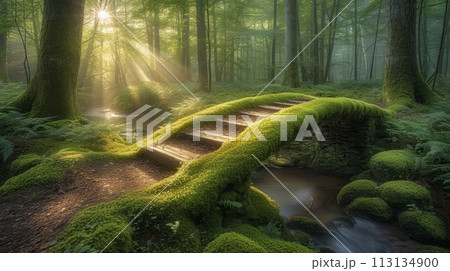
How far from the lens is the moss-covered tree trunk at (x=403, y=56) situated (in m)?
9.26

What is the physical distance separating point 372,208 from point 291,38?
10213 mm

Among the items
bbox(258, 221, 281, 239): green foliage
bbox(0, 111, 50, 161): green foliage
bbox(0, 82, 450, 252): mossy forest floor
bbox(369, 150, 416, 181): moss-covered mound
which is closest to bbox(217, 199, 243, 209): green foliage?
bbox(0, 82, 450, 252): mossy forest floor

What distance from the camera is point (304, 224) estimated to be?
5.73 meters

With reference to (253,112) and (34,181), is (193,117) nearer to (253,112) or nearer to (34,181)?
(253,112)

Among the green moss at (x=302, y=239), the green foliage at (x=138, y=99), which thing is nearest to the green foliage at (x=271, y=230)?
the green moss at (x=302, y=239)

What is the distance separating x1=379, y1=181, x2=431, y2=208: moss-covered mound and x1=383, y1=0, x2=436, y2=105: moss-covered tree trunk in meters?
4.38

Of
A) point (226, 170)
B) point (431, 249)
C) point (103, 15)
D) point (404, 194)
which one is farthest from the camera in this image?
point (103, 15)

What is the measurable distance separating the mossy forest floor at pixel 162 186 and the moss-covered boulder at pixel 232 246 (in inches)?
0.5

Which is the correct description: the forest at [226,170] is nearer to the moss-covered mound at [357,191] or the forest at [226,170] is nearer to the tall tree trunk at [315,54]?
the moss-covered mound at [357,191]

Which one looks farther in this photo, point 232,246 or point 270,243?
point 270,243

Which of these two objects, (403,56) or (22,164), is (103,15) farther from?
(403,56)

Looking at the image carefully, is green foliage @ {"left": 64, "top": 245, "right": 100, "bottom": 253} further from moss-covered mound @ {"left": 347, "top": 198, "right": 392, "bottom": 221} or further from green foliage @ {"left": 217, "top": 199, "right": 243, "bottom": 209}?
moss-covered mound @ {"left": 347, "top": 198, "right": 392, "bottom": 221}

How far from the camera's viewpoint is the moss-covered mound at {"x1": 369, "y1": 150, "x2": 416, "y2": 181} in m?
6.60

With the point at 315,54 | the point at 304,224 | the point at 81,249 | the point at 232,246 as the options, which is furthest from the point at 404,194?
the point at 315,54
